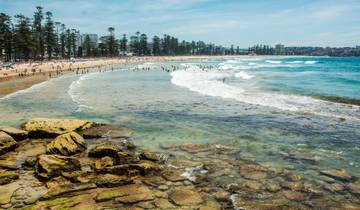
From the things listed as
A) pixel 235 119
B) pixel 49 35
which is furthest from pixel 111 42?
pixel 235 119

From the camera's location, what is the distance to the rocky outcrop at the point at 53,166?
35.4 ft

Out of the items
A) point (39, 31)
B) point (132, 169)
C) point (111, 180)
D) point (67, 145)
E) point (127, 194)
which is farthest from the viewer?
point (39, 31)

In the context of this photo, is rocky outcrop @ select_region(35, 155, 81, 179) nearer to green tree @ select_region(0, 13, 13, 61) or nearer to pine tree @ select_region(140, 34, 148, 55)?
green tree @ select_region(0, 13, 13, 61)

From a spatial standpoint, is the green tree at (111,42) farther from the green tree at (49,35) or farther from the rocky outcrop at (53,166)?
the rocky outcrop at (53,166)

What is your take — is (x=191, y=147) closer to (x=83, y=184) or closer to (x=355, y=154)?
(x=83, y=184)

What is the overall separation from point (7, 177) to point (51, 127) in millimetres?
5815

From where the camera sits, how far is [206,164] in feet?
40.6

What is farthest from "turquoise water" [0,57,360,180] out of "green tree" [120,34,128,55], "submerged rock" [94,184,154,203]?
"green tree" [120,34,128,55]

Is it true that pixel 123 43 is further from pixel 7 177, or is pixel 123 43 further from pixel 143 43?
pixel 7 177

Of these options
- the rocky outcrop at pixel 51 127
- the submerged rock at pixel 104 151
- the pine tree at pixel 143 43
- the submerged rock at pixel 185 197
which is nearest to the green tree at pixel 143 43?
the pine tree at pixel 143 43

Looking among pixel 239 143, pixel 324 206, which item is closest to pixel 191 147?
pixel 239 143

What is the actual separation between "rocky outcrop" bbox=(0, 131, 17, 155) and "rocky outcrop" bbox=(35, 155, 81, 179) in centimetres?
284

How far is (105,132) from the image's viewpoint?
17.0 metres

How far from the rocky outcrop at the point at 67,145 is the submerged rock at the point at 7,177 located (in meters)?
2.16
